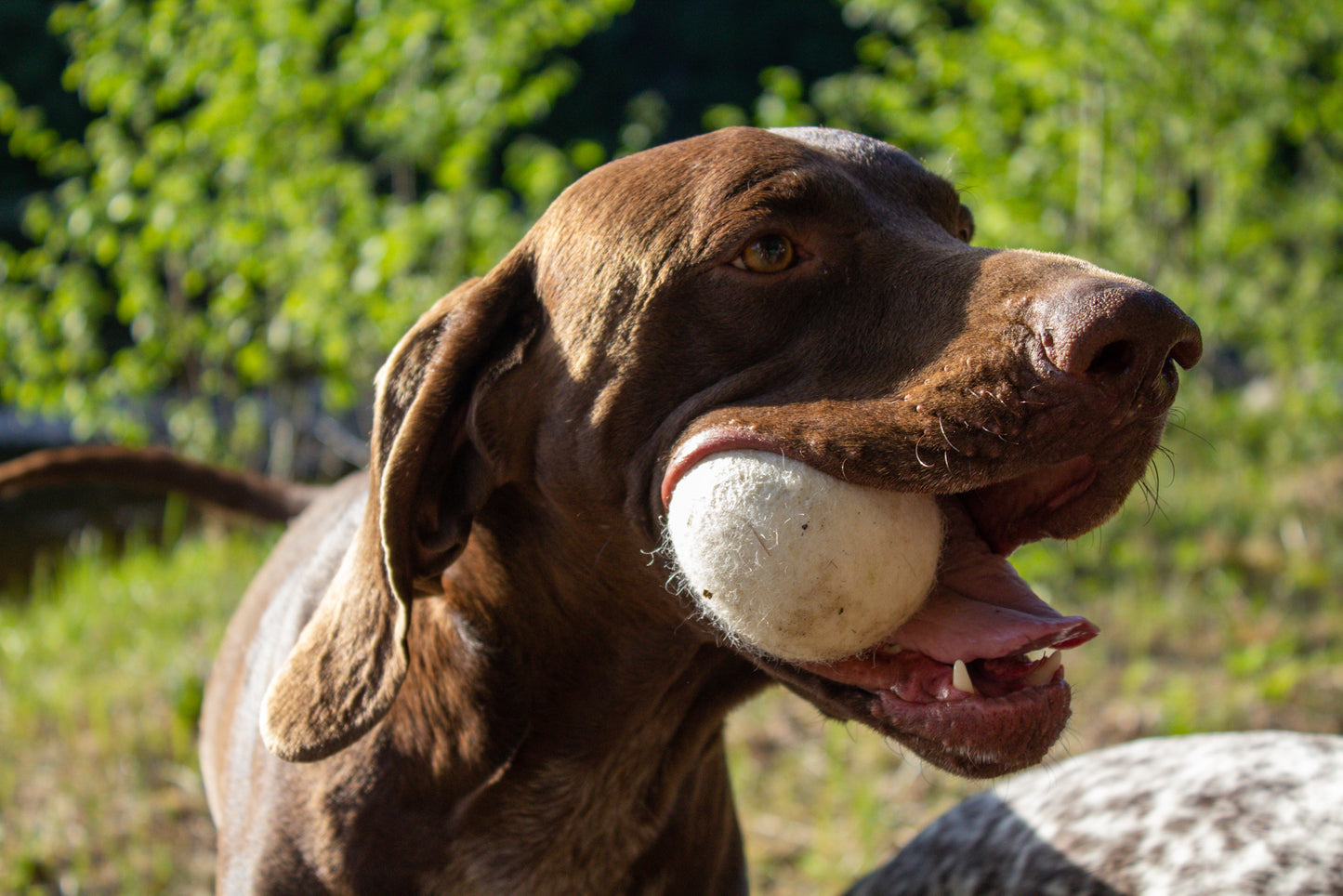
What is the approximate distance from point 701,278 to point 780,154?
0.22 meters

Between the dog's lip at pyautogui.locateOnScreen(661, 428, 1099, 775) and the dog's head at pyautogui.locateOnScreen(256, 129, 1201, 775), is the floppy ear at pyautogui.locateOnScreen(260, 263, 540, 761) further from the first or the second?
the dog's lip at pyautogui.locateOnScreen(661, 428, 1099, 775)

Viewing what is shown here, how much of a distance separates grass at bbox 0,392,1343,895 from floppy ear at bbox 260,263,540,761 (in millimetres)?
879

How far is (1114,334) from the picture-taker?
1.25m

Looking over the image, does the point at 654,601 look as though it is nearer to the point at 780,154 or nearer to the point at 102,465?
the point at 780,154

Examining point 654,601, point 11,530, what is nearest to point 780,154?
point 654,601

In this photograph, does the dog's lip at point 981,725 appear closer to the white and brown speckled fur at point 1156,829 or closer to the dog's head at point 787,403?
the dog's head at point 787,403

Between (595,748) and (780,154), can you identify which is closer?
(780,154)

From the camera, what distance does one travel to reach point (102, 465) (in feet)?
9.20

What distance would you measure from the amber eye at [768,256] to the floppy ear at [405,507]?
1.22ft

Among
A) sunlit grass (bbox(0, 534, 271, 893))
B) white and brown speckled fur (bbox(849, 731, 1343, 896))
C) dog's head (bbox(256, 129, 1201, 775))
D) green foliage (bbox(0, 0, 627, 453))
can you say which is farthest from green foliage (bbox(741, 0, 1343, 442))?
sunlit grass (bbox(0, 534, 271, 893))

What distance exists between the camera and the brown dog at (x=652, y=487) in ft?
4.55

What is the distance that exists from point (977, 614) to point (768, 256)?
21.8 inches

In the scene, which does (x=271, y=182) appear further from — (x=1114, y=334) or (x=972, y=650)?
(x=1114, y=334)

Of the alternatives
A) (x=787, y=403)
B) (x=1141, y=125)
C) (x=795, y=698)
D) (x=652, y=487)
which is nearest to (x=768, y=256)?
(x=787, y=403)
